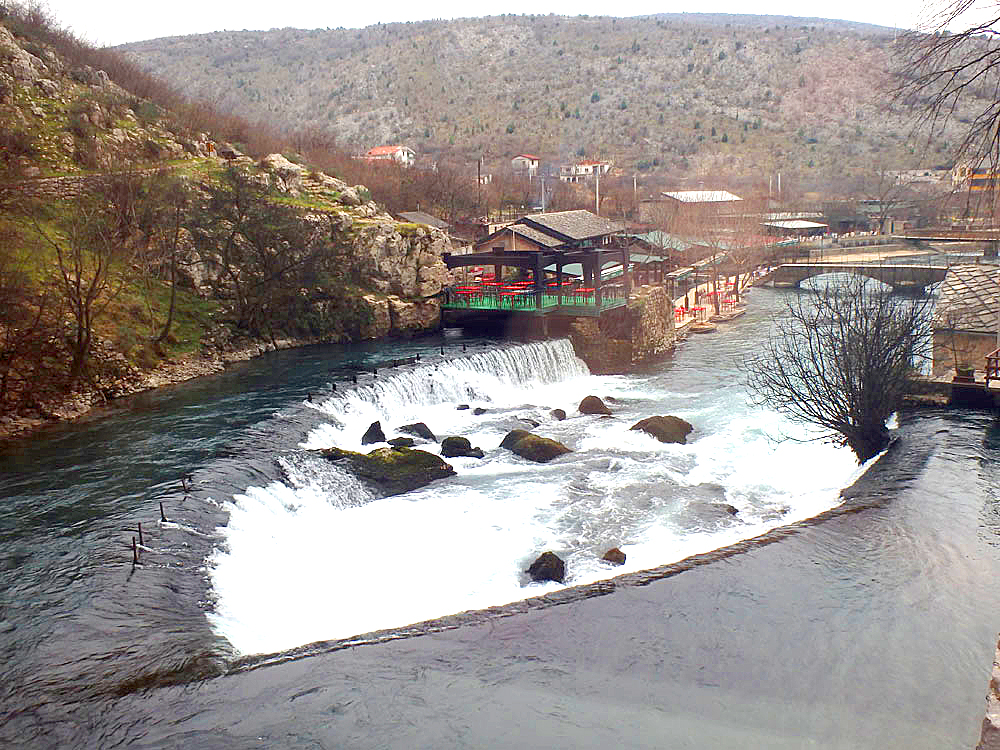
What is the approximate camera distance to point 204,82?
138 metres

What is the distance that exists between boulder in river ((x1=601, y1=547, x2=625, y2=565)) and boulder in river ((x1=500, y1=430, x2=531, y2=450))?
7809mm

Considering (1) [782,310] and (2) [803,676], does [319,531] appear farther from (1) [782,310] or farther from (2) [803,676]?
(1) [782,310]

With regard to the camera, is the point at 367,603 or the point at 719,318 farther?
the point at 719,318

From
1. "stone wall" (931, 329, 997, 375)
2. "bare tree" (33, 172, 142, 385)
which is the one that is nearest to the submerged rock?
"bare tree" (33, 172, 142, 385)

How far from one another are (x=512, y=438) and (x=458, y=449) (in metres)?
1.70

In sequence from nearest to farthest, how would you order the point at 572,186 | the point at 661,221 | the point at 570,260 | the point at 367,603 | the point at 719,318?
the point at 367,603, the point at 570,260, the point at 719,318, the point at 661,221, the point at 572,186

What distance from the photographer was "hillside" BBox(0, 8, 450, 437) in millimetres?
24734

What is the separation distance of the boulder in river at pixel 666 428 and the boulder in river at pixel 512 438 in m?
3.65

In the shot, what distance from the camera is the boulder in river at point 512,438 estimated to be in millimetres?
23298

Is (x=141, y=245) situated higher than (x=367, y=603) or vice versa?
(x=141, y=245)

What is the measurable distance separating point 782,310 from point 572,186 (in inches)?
1447

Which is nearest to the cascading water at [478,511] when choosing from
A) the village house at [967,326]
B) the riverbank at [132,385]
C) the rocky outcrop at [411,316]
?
the village house at [967,326]

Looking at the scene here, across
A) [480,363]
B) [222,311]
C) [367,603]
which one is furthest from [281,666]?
[222,311]

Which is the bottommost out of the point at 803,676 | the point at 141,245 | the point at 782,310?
the point at 782,310
